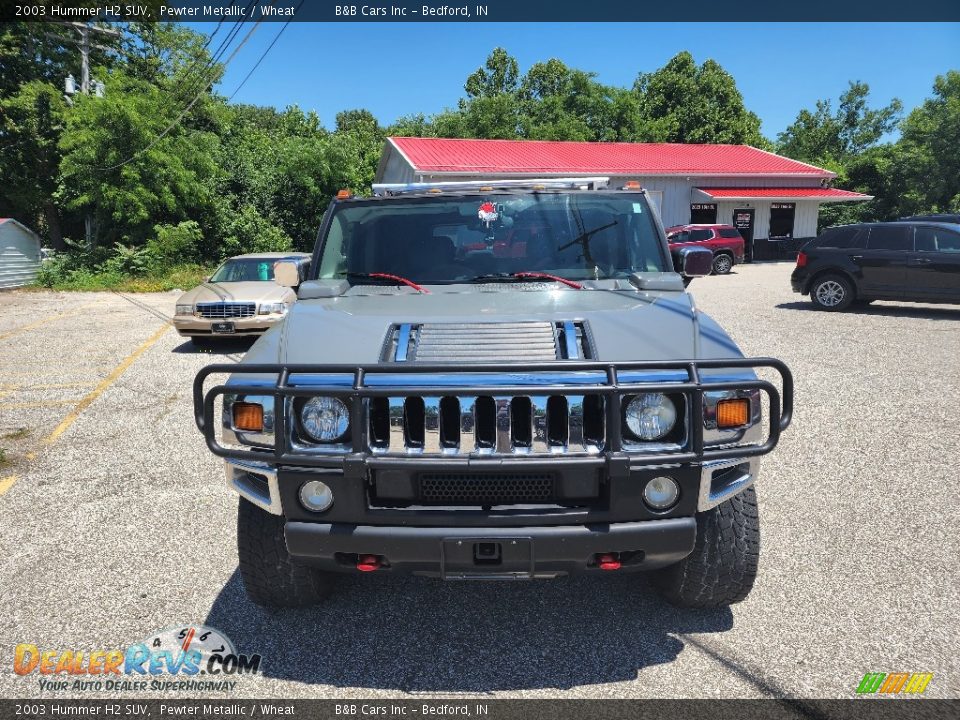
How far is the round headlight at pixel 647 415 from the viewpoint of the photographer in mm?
2645

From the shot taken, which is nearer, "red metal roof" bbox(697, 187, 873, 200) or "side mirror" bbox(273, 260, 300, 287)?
"side mirror" bbox(273, 260, 300, 287)

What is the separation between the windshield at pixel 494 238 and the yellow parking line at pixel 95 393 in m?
3.68

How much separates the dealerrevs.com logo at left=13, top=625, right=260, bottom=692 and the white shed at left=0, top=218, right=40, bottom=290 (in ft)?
78.5

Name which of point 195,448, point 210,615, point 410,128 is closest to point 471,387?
point 210,615

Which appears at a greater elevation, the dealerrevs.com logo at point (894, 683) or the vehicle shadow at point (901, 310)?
the vehicle shadow at point (901, 310)

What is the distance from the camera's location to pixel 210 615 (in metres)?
3.31

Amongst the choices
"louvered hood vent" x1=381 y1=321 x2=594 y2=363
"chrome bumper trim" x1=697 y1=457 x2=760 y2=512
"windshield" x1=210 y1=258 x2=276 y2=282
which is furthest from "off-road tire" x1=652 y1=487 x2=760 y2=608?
"windshield" x1=210 y1=258 x2=276 y2=282

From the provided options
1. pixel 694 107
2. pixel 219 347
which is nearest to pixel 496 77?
pixel 694 107

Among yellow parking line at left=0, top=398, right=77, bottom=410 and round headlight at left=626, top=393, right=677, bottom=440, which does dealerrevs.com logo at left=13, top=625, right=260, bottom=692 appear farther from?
yellow parking line at left=0, top=398, right=77, bottom=410

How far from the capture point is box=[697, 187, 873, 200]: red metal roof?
3036 cm

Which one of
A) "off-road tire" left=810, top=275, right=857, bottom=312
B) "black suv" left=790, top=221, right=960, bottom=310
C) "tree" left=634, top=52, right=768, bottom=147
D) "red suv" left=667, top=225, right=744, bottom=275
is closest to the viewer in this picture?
"black suv" left=790, top=221, right=960, bottom=310

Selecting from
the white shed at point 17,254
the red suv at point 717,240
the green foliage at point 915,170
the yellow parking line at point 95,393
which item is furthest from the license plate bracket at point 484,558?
the green foliage at point 915,170

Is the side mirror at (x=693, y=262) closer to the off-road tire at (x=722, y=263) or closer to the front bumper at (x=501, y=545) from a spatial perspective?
the front bumper at (x=501, y=545)

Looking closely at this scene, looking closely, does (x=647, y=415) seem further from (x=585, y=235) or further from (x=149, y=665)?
(x=149, y=665)
